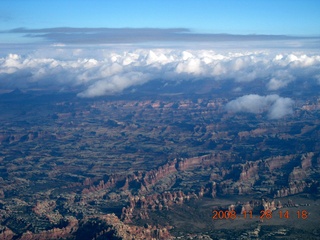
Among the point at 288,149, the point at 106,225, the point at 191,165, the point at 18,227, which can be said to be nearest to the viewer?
the point at 106,225

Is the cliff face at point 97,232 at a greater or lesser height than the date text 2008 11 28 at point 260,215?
greater

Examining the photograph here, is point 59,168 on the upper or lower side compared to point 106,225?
lower

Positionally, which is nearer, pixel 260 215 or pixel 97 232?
pixel 97 232

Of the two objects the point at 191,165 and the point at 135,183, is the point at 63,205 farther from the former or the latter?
the point at 191,165

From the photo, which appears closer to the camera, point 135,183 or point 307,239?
point 307,239

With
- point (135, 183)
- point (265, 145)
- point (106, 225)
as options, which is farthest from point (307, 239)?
point (265, 145)

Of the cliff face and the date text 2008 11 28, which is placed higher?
the cliff face

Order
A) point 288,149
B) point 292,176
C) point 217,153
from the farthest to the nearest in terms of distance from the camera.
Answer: point 288,149 < point 217,153 < point 292,176

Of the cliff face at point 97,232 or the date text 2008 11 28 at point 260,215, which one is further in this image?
the date text 2008 11 28 at point 260,215

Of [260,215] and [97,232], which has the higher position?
[97,232]

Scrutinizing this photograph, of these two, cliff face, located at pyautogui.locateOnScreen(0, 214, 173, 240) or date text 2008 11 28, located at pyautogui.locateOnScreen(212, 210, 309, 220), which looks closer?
cliff face, located at pyautogui.locateOnScreen(0, 214, 173, 240)
